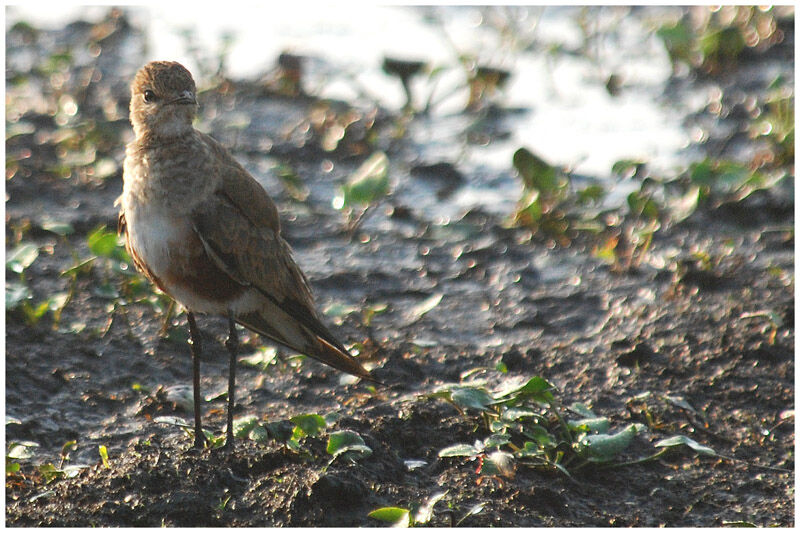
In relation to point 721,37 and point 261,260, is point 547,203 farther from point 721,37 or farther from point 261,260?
point 721,37

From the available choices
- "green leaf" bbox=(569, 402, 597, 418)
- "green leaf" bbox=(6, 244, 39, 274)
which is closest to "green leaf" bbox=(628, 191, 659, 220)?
"green leaf" bbox=(569, 402, 597, 418)

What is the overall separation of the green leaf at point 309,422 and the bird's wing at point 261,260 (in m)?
0.44

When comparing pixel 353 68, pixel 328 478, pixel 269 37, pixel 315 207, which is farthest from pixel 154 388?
pixel 269 37

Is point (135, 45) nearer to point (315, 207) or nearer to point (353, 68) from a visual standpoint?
point (353, 68)

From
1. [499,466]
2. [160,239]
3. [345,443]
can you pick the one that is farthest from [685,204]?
[160,239]

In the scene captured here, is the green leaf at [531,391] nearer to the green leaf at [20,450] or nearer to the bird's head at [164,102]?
the bird's head at [164,102]

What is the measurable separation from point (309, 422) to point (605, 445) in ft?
3.43

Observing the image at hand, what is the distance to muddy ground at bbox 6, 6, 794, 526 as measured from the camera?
156 inches

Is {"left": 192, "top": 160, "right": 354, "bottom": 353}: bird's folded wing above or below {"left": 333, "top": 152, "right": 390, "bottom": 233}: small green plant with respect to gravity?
below

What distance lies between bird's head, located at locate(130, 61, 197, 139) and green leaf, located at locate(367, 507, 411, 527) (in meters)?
1.63

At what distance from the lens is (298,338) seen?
15.3ft

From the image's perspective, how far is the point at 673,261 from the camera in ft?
19.7

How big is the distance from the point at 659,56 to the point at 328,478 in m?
5.63

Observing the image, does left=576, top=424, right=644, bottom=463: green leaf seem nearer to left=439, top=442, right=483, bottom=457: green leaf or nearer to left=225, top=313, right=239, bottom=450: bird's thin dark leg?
left=439, top=442, right=483, bottom=457: green leaf
